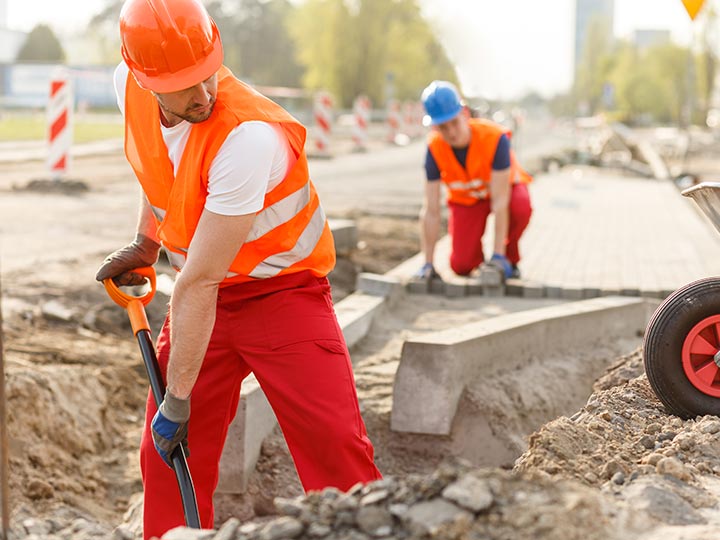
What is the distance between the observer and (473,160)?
7.41 metres

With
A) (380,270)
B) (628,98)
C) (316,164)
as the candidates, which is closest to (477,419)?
(380,270)

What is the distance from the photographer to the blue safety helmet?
7.06 m

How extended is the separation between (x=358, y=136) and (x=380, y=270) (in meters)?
18.6

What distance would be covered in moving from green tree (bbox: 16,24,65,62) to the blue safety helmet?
53898 mm

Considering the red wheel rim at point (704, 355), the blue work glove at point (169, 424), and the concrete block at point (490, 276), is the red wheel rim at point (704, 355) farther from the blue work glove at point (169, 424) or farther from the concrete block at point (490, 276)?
the concrete block at point (490, 276)

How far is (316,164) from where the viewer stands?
21.3m

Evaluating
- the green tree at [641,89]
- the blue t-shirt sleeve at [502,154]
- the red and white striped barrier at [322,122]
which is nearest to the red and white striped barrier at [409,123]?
the red and white striped barrier at [322,122]

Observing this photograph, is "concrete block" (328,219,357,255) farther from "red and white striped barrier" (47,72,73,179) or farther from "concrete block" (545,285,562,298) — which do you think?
"red and white striped barrier" (47,72,73,179)

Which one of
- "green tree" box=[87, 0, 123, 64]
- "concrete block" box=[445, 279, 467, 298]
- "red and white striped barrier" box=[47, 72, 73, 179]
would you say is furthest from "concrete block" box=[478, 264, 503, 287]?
"green tree" box=[87, 0, 123, 64]

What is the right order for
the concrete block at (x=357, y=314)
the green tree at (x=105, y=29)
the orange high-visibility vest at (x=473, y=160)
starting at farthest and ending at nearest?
the green tree at (x=105, y=29) < the orange high-visibility vest at (x=473, y=160) < the concrete block at (x=357, y=314)

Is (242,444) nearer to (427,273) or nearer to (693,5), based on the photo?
(427,273)

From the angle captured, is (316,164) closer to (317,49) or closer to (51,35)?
(317,49)

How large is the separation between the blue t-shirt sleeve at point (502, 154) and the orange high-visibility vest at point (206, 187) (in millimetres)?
4057

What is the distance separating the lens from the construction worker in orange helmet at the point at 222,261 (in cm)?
301
